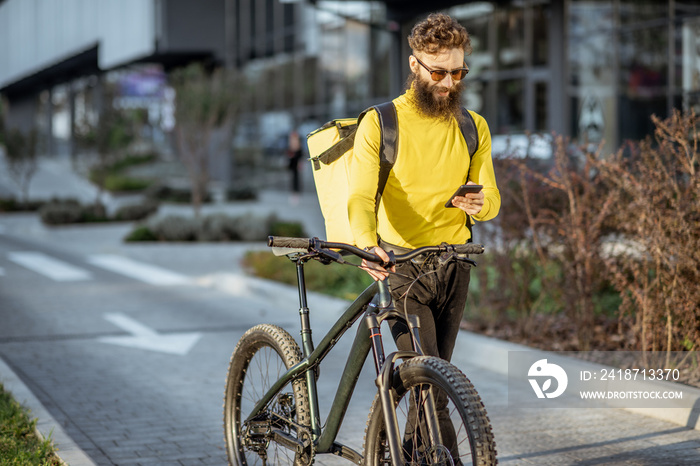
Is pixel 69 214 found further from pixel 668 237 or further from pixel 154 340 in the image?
pixel 668 237

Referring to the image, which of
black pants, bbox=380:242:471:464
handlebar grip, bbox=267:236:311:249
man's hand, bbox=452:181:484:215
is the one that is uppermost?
man's hand, bbox=452:181:484:215

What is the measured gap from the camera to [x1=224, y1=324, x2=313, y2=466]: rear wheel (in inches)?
155

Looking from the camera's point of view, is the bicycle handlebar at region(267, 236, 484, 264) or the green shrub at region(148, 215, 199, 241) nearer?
the bicycle handlebar at region(267, 236, 484, 264)

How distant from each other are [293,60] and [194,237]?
16.7 m

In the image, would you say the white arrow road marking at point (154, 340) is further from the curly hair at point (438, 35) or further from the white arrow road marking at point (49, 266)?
the curly hair at point (438, 35)

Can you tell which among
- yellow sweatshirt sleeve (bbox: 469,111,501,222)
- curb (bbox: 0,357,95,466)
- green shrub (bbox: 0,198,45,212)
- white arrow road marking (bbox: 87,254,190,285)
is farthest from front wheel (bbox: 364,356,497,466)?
green shrub (bbox: 0,198,45,212)

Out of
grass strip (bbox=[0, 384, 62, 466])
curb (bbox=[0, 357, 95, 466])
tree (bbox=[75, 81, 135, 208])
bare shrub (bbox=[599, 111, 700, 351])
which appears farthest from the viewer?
tree (bbox=[75, 81, 135, 208])

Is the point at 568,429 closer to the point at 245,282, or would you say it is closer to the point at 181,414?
the point at 181,414

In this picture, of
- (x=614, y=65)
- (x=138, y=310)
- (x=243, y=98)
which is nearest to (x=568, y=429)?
(x=138, y=310)

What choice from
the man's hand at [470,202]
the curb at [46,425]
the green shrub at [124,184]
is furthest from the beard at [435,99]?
the green shrub at [124,184]

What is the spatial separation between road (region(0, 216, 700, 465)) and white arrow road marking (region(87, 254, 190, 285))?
0.17ft

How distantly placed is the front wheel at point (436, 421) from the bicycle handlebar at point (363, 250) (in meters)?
0.39

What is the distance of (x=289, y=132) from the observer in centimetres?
3453

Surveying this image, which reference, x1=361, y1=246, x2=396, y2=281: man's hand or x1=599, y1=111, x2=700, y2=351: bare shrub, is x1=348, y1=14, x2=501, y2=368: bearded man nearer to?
x1=361, y1=246, x2=396, y2=281: man's hand
